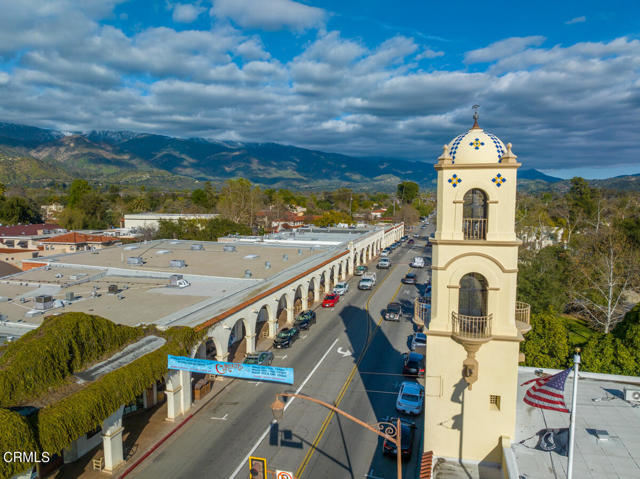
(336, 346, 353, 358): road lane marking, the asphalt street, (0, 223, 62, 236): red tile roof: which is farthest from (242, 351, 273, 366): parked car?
(0, 223, 62, 236): red tile roof

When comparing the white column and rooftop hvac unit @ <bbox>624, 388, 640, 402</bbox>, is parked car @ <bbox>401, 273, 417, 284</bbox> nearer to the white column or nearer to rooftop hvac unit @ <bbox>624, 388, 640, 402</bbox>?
rooftop hvac unit @ <bbox>624, 388, 640, 402</bbox>

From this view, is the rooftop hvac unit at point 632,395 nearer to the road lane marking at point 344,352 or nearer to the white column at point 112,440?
the road lane marking at point 344,352

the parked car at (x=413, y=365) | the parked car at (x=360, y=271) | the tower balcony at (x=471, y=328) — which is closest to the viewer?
the tower balcony at (x=471, y=328)

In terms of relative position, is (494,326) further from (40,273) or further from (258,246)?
(258,246)

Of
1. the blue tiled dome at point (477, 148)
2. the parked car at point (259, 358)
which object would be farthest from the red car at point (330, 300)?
the blue tiled dome at point (477, 148)

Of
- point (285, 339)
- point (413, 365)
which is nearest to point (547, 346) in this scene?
point (413, 365)

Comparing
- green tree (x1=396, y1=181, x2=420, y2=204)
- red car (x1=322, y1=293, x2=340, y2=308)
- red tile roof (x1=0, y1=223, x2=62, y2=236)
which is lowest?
red car (x1=322, y1=293, x2=340, y2=308)

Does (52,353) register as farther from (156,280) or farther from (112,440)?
(156,280)
